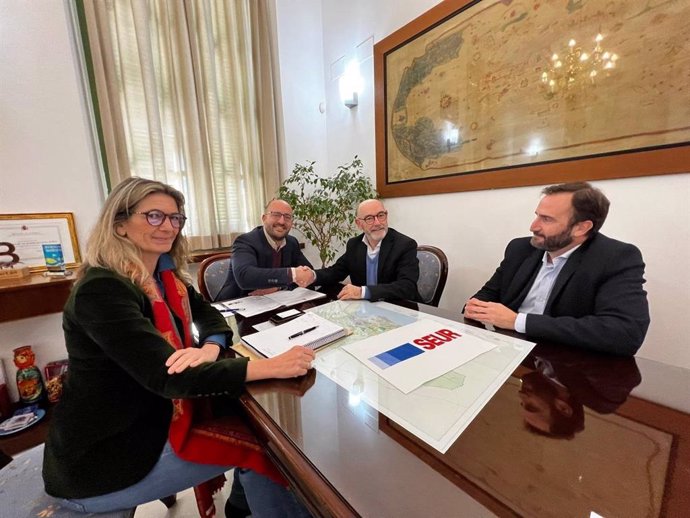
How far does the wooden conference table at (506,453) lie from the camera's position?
1.42 ft

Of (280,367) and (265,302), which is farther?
(265,302)

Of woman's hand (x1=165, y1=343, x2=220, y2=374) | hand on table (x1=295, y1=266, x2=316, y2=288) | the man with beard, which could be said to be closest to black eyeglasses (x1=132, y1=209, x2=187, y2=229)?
woman's hand (x1=165, y1=343, x2=220, y2=374)

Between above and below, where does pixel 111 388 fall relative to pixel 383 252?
below

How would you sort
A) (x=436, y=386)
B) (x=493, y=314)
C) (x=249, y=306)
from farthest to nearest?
(x=249, y=306), (x=493, y=314), (x=436, y=386)

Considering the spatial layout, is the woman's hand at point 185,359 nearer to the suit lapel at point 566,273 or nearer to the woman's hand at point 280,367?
the woman's hand at point 280,367

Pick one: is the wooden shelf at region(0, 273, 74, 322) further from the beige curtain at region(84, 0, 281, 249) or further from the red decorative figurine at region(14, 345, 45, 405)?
the beige curtain at region(84, 0, 281, 249)

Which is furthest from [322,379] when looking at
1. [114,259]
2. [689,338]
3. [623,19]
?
[623,19]

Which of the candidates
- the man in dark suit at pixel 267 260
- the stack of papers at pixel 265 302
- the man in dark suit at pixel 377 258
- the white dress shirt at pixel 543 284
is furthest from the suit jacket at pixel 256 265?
the white dress shirt at pixel 543 284

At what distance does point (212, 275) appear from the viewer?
6.46 ft

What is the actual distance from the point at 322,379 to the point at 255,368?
7.2 inches

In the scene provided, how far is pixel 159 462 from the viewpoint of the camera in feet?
2.70

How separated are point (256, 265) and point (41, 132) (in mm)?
1714

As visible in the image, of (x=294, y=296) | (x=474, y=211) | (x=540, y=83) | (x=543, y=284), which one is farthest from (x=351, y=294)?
(x=540, y=83)

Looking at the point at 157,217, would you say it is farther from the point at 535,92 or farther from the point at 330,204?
the point at 535,92
